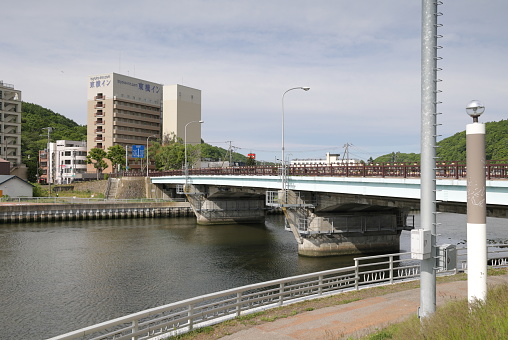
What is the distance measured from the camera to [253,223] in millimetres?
67500

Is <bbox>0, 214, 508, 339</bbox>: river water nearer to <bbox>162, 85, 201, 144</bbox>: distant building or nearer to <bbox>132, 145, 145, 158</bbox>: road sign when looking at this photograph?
<bbox>132, 145, 145, 158</bbox>: road sign

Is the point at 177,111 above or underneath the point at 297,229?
above

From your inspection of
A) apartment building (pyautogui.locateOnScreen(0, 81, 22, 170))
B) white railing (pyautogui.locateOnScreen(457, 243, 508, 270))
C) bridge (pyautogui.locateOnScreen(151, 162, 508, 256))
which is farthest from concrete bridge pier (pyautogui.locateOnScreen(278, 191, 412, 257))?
apartment building (pyautogui.locateOnScreen(0, 81, 22, 170))

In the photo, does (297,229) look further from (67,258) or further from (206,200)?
(206,200)

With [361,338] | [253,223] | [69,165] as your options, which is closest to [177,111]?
[69,165]

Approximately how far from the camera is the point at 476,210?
10992mm

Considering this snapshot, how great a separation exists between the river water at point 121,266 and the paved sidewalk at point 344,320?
12.0 m

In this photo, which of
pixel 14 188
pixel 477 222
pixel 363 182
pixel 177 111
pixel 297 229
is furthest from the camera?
pixel 177 111

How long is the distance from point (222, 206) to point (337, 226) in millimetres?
30764

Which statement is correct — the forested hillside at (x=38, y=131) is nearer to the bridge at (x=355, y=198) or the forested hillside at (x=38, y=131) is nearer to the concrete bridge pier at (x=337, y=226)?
the bridge at (x=355, y=198)

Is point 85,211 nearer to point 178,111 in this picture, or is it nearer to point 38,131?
point 178,111

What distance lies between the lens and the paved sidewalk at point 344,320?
40.9ft

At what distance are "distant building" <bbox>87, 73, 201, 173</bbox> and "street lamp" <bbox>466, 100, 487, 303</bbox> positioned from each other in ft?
382

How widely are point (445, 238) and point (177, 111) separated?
111583 millimetres
